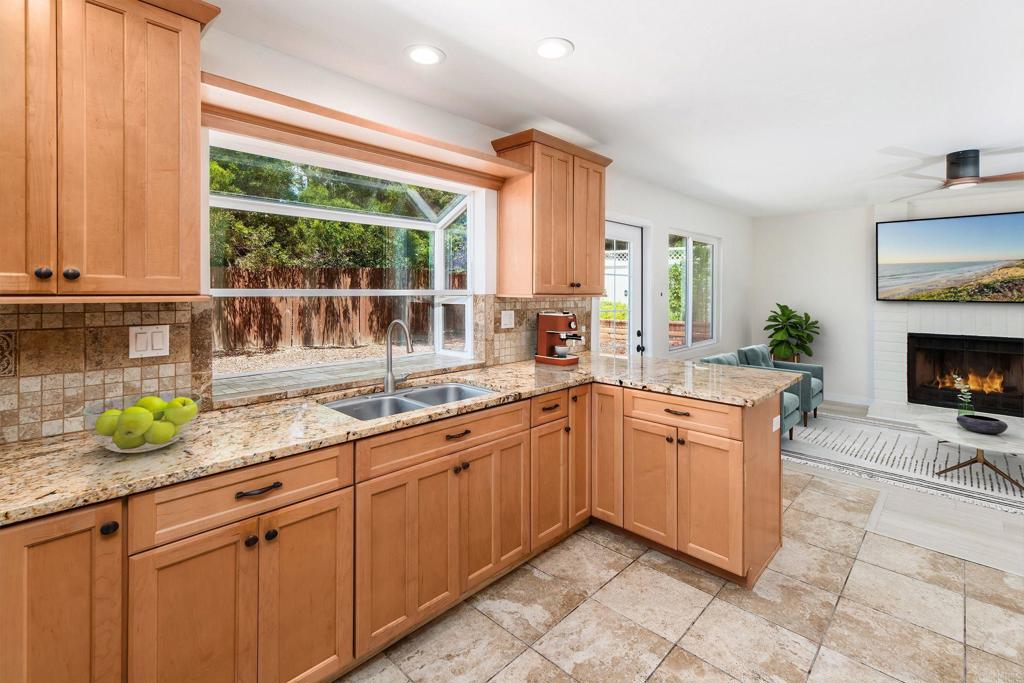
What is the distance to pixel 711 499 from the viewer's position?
2.31m

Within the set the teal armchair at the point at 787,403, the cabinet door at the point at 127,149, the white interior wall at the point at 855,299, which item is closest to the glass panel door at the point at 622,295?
the teal armchair at the point at 787,403

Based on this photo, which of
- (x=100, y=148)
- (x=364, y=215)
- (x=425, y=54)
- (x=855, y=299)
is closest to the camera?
(x=100, y=148)

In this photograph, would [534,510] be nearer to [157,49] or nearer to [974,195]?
[157,49]

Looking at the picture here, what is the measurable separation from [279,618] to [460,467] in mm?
791

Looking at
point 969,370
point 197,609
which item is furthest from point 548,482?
point 969,370

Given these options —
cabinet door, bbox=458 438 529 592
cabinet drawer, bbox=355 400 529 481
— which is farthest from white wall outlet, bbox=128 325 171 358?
cabinet door, bbox=458 438 529 592

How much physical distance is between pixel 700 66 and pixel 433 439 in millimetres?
2084

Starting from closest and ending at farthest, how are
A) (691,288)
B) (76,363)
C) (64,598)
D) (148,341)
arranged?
(64,598) → (76,363) → (148,341) → (691,288)

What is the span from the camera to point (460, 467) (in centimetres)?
205

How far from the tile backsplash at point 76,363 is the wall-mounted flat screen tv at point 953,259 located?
6596 mm

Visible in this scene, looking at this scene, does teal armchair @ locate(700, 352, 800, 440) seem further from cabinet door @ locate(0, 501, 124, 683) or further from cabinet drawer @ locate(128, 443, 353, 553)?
cabinet door @ locate(0, 501, 124, 683)

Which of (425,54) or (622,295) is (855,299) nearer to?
(622,295)

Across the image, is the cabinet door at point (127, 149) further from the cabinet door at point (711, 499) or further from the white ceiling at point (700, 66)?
the cabinet door at point (711, 499)

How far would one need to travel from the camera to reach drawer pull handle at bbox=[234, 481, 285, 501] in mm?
1456
